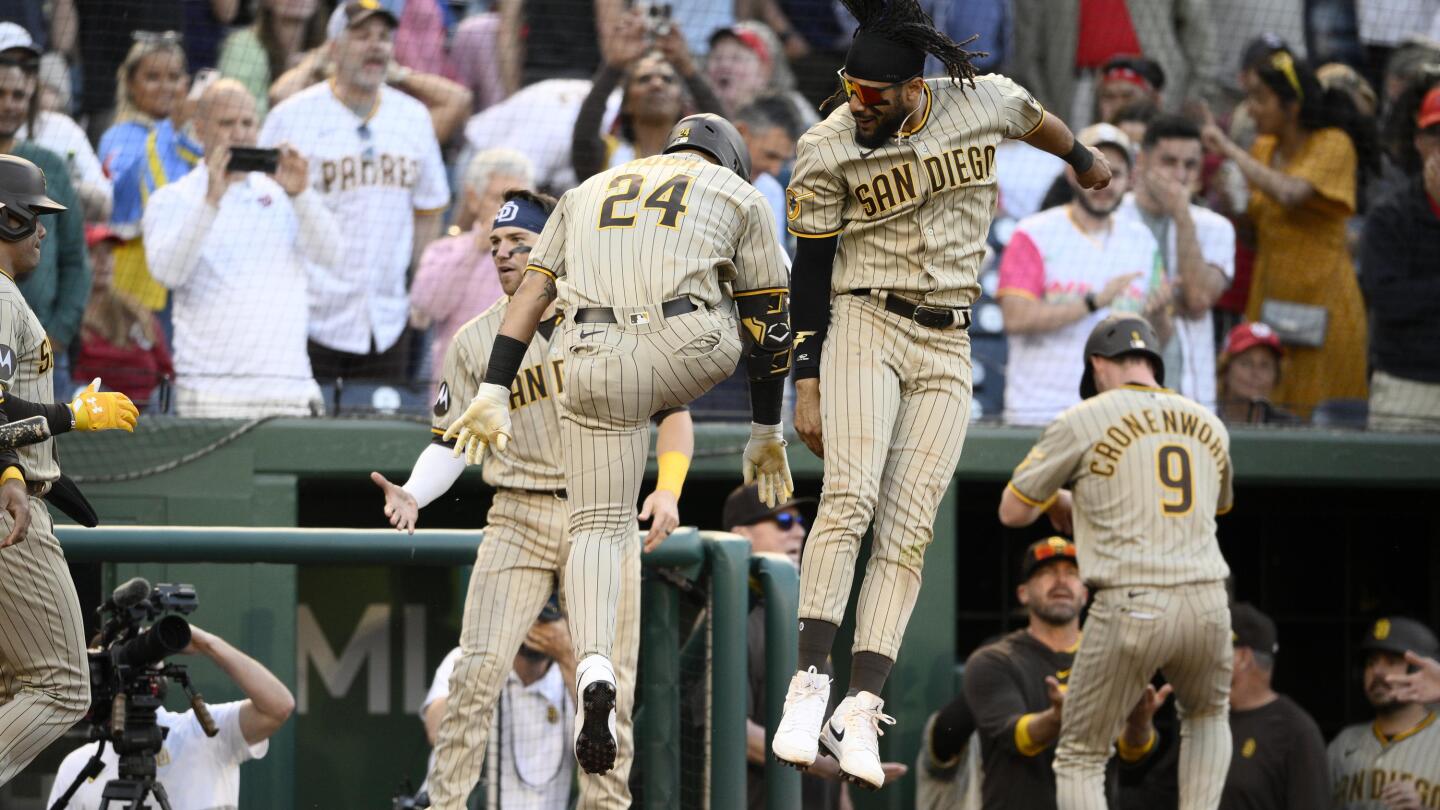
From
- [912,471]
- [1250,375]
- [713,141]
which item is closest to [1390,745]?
[1250,375]

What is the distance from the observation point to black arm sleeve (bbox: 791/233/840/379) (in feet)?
18.5

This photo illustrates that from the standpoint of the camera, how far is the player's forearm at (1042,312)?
9.01 meters

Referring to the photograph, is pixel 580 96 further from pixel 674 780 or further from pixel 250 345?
pixel 674 780

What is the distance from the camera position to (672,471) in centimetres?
630

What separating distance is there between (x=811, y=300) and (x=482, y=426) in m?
0.95

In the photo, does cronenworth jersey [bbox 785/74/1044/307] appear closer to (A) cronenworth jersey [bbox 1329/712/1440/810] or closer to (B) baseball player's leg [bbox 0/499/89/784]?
(B) baseball player's leg [bbox 0/499/89/784]

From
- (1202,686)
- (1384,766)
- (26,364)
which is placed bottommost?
(1384,766)

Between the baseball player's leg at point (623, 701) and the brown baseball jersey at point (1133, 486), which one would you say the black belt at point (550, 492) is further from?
the brown baseball jersey at point (1133, 486)

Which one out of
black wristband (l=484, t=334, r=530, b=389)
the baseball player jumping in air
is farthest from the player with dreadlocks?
black wristband (l=484, t=334, r=530, b=389)

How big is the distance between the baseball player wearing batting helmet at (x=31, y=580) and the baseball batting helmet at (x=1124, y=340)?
3.51m

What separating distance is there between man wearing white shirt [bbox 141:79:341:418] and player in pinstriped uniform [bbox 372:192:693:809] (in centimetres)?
205

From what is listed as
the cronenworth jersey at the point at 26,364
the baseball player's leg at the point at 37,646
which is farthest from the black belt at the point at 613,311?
the baseball player's leg at the point at 37,646

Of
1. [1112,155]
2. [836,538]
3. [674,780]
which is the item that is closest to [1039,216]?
[1112,155]

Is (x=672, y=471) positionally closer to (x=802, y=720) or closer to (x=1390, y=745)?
(x=802, y=720)
